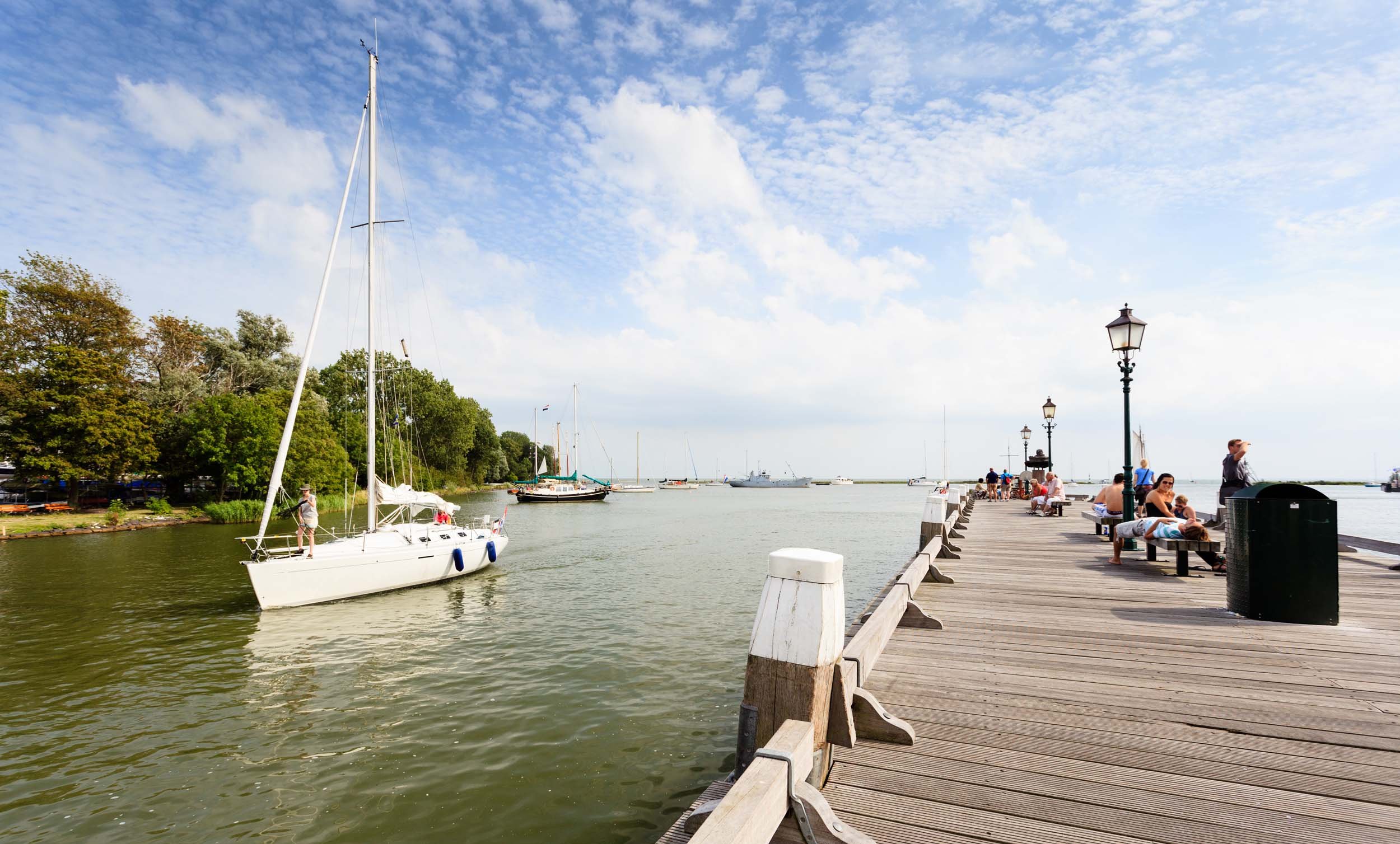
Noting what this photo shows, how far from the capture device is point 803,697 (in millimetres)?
3088

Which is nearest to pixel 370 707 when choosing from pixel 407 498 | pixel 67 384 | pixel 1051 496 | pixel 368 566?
pixel 368 566

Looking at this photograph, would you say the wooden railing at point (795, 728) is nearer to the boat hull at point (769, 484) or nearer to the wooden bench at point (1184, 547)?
the wooden bench at point (1184, 547)

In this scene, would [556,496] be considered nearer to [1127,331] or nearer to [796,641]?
[1127,331]

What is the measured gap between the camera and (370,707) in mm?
7992

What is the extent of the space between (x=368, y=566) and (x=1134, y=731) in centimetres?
1552

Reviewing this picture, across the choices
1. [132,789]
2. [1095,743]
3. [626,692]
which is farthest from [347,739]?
[1095,743]

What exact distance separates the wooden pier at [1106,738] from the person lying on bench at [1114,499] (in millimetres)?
6334

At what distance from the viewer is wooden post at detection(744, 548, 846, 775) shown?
3.03 meters

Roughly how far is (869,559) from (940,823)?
65.5ft

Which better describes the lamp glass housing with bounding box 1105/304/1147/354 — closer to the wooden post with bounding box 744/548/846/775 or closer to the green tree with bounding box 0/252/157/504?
the wooden post with bounding box 744/548/846/775

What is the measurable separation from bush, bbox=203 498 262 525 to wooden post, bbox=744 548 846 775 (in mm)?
41978

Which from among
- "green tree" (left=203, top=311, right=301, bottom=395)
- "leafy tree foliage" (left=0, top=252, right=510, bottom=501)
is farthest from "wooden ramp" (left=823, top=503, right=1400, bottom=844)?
"green tree" (left=203, top=311, right=301, bottom=395)

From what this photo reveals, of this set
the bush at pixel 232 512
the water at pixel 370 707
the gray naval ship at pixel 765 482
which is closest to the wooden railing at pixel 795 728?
the water at pixel 370 707

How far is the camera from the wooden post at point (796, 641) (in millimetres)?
3031
